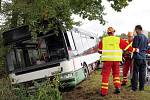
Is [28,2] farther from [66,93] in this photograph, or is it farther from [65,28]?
[66,93]

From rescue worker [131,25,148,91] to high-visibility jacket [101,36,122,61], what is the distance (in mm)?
1002

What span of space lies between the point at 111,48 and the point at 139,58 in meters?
1.39

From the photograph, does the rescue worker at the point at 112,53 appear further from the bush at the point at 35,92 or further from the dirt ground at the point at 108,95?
the bush at the point at 35,92

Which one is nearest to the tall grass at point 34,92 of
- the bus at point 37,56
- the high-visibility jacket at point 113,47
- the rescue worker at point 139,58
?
the bus at point 37,56

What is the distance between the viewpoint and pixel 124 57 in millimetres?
16078

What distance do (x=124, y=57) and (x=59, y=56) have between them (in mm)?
2631

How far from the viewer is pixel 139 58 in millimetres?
14375

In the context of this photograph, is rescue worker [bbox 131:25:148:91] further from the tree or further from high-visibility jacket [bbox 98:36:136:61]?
the tree

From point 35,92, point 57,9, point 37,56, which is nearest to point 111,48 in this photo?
point 57,9

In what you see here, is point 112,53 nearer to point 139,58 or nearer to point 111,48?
point 111,48

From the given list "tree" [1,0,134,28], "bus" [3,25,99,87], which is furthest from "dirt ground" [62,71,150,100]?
"tree" [1,0,134,28]

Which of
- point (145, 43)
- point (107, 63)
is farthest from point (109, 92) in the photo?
point (145, 43)

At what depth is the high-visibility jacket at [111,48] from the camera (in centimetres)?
1338

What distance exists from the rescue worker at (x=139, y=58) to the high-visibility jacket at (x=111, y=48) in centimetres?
100
